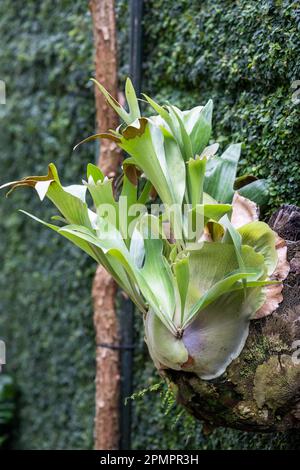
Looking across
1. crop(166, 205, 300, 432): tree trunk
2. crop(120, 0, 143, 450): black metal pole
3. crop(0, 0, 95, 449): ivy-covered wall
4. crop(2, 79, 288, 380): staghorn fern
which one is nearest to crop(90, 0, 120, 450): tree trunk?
crop(120, 0, 143, 450): black metal pole

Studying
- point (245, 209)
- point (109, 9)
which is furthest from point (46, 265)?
point (245, 209)

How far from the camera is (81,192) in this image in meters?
1.60

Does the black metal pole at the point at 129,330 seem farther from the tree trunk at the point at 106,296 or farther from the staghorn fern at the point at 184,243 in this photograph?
the staghorn fern at the point at 184,243

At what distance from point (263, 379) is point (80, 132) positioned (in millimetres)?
1611

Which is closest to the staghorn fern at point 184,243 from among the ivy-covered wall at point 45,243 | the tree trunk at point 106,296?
the tree trunk at point 106,296

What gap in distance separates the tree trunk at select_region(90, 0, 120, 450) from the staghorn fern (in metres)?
0.79

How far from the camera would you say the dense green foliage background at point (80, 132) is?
72.6 inches

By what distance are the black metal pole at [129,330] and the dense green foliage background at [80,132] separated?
3 cm

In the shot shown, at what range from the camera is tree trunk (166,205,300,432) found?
1.47m

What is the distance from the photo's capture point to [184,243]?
1551mm

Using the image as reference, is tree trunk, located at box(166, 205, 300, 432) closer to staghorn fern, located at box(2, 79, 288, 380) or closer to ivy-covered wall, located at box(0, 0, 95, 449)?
staghorn fern, located at box(2, 79, 288, 380)

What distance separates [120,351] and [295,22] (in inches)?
51.5
